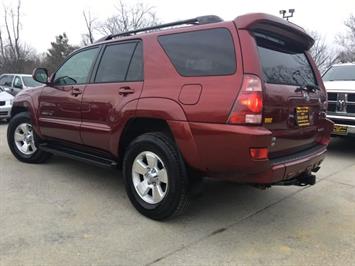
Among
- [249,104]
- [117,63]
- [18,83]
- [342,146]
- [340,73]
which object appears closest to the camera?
[249,104]

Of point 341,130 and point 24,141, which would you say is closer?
point 24,141

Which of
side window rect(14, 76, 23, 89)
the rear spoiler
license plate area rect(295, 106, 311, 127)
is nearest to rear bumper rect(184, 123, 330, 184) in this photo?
license plate area rect(295, 106, 311, 127)

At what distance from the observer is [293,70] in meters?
4.05

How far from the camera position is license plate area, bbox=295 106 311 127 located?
3.81 metres

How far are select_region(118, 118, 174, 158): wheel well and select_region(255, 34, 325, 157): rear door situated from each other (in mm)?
1028

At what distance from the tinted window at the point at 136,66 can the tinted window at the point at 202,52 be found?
351mm

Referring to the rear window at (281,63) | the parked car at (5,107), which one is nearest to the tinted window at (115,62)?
the rear window at (281,63)

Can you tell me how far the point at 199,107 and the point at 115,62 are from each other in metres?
1.56

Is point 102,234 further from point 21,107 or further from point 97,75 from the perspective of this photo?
point 21,107

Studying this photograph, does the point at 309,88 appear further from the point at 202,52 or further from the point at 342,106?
the point at 342,106

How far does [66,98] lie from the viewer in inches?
202

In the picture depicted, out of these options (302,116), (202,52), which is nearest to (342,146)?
(302,116)

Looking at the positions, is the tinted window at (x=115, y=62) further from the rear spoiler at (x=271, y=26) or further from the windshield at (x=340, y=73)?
the windshield at (x=340, y=73)

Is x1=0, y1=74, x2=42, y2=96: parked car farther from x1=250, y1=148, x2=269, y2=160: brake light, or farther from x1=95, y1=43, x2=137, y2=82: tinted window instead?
x1=250, y1=148, x2=269, y2=160: brake light
